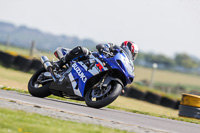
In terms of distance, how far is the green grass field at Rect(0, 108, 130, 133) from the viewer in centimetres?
455

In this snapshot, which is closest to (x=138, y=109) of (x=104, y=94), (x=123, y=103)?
(x=123, y=103)

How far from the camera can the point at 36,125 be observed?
4848 mm

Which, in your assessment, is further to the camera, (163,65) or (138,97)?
(163,65)

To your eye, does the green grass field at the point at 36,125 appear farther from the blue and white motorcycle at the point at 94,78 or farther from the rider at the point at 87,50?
the rider at the point at 87,50

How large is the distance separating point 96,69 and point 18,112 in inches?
105

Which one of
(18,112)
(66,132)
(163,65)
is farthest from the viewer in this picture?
(163,65)

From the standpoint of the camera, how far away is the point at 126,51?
8.29 meters

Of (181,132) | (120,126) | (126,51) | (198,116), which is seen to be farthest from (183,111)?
(120,126)

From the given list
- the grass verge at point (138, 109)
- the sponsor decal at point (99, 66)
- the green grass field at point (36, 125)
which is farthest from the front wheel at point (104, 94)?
the grass verge at point (138, 109)

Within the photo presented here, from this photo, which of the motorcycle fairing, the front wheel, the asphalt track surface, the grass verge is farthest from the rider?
the grass verge

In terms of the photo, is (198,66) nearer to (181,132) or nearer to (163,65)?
(163,65)

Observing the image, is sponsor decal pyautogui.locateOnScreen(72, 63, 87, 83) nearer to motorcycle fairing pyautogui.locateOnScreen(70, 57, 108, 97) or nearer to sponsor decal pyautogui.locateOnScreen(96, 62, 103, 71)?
motorcycle fairing pyautogui.locateOnScreen(70, 57, 108, 97)

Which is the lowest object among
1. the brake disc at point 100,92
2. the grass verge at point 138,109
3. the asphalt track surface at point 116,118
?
the asphalt track surface at point 116,118

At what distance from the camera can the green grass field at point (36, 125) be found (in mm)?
4547
